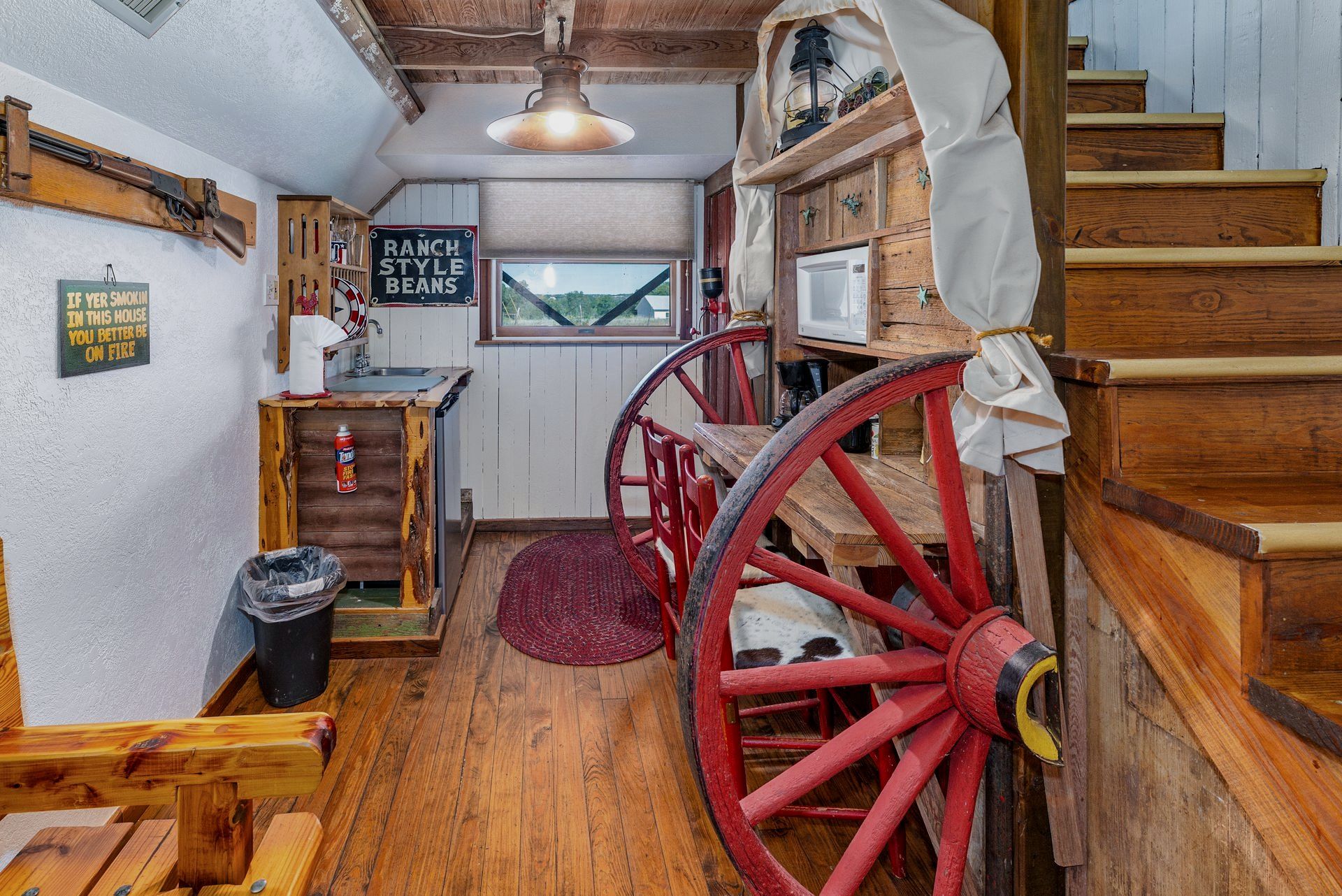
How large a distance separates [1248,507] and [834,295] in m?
1.51

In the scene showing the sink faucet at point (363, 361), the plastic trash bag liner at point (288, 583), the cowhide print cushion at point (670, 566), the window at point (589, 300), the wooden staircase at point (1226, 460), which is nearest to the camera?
the wooden staircase at point (1226, 460)

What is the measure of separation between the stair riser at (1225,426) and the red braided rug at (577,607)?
2075mm

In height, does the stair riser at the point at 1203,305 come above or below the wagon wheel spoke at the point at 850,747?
above

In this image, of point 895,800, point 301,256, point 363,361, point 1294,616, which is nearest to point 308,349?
point 301,256

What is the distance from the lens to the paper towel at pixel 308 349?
3.15 meters

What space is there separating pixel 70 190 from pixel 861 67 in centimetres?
195

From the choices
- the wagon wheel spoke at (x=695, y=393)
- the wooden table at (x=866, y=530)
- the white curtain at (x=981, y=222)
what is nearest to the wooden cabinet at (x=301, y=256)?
the wagon wheel spoke at (x=695, y=393)

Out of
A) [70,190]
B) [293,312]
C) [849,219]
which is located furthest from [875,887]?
[293,312]

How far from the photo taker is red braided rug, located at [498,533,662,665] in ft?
10.5

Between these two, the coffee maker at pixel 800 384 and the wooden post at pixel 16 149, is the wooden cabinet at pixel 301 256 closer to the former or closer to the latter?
the wooden post at pixel 16 149

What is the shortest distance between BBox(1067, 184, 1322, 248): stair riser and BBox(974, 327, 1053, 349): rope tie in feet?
1.84

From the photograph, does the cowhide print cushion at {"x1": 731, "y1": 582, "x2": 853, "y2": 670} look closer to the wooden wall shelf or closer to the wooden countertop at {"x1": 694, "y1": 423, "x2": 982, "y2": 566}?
the wooden countertop at {"x1": 694, "y1": 423, "x2": 982, "y2": 566}

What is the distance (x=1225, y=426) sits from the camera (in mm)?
1409

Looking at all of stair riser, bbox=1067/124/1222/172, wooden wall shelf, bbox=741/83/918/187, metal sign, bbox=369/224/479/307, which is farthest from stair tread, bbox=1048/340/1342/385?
metal sign, bbox=369/224/479/307
